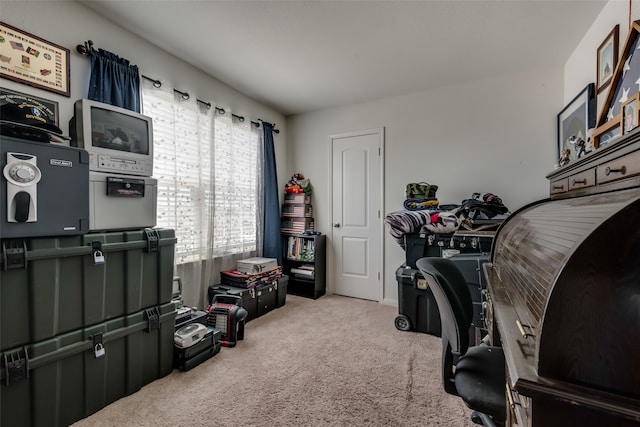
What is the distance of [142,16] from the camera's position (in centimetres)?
198

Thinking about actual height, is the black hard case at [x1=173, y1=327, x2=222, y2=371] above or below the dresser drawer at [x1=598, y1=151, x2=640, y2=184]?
below

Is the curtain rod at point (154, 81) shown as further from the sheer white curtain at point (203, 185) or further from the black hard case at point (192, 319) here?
the black hard case at point (192, 319)

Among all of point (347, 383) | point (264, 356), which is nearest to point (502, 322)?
point (347, 383)

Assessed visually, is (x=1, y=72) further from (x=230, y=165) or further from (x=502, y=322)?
(x=502, y=322)

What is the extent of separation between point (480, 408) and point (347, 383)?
1002 mm

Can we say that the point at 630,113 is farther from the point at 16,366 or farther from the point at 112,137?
the point at 16,366

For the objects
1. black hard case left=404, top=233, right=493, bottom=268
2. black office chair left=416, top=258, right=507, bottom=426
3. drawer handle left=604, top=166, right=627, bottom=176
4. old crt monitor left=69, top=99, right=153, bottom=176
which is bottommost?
black office chair left=416, top=258, right=507, bottom=426

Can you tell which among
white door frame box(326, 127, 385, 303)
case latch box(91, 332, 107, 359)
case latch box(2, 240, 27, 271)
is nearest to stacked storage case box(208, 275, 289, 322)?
white door frame box(326, 127, 385, 303)

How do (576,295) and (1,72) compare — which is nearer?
(576,295)

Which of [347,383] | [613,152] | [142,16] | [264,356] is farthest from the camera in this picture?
[264,356]

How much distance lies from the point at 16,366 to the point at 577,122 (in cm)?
387

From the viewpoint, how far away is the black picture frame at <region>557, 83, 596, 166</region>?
2006 millimetres

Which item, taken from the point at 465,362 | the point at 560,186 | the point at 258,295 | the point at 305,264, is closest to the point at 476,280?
the point at 560,186

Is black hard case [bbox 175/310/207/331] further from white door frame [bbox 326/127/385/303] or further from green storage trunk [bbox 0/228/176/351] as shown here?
white door frame [bbox 326/127/385/303]
